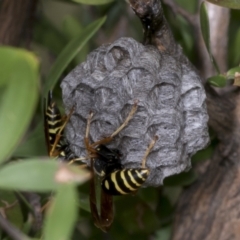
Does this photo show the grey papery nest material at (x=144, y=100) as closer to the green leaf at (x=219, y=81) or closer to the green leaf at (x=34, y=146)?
the green leaf at (x=219, y=81)

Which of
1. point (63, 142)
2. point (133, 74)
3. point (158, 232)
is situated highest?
point (133, 74)

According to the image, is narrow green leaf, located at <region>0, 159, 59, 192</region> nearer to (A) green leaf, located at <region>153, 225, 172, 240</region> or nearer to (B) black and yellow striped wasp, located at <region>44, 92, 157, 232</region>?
(B) black and yellow striped wasp, located at <region>44, 92, 157, 232</region>

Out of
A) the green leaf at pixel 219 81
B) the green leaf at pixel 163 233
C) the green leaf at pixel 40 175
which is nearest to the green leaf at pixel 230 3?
the green leaf at pixel 219 81

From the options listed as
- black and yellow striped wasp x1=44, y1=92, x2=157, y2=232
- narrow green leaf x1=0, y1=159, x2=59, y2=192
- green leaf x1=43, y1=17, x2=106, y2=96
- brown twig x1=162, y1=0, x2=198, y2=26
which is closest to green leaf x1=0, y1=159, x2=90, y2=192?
narrow green leaf x1=0, y1=159, x2=59, y2=192

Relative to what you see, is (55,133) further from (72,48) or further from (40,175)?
(40,175)

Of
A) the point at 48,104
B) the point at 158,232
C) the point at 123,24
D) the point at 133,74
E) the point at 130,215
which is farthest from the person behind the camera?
the point at 123,24

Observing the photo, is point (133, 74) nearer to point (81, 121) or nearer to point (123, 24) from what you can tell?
point (81, 121)

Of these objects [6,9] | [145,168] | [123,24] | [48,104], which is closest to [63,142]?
[48,104]
